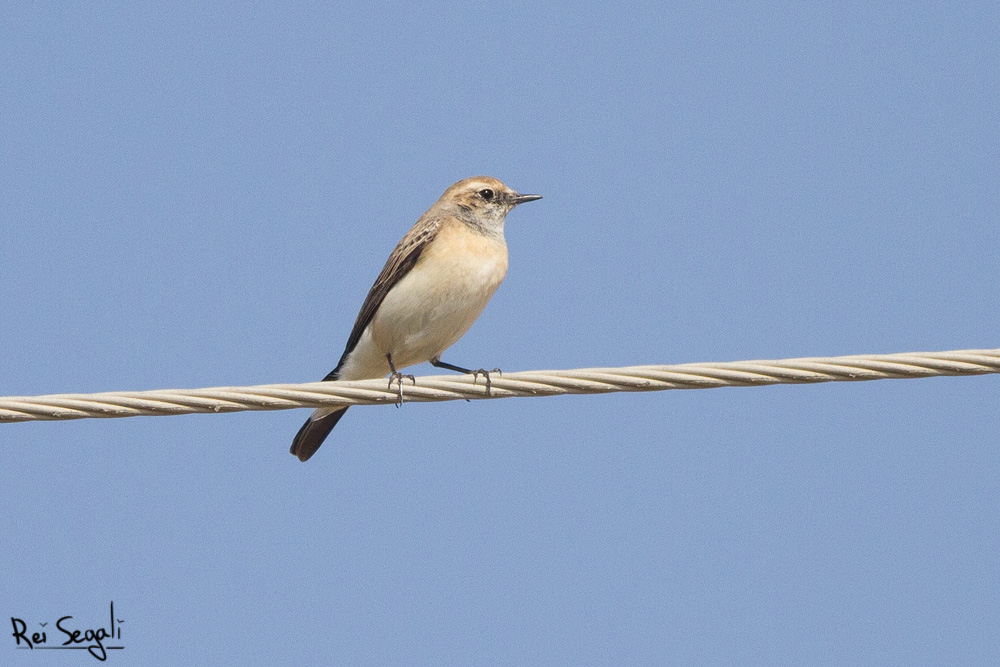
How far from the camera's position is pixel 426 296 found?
825 centimetres

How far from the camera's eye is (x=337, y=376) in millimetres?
8969

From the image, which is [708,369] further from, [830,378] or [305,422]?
[305,422]

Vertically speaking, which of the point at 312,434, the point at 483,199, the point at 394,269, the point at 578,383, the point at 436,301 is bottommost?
the point at 578,383

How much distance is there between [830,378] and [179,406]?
10.6 ft

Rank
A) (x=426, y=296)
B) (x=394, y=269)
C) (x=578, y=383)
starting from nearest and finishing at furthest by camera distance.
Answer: (x=578, y=383) < (x=426, y=296) < (x=394, y=269)

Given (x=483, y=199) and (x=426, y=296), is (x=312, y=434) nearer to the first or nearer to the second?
(x=426, y=296)

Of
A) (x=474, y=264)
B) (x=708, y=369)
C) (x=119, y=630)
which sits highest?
(x=474, y=264)

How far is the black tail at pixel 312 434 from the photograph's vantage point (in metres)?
8.68

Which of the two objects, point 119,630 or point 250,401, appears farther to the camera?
point 119,630

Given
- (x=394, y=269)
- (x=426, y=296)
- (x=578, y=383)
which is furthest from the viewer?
(x=394, y=269)

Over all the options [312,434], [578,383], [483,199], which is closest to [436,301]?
[483,199]

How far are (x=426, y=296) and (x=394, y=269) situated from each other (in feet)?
1.71

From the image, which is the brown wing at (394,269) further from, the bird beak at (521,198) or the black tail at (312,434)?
the bird beak at (521,198)


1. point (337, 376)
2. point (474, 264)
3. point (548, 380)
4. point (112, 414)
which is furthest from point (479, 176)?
point (112, 414)
